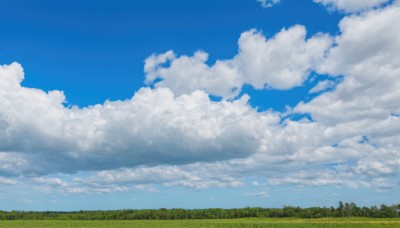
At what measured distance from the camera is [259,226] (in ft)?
282

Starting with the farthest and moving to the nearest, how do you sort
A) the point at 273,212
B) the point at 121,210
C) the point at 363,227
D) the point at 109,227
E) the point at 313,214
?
the point at 121,210 < the point at 273,212 < the point at 313,214 < the point at 109,227 < the point at 363,227

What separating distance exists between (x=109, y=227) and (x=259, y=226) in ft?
111

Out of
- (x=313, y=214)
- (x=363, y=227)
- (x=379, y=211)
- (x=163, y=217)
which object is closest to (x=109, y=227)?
(x=363, y=227)

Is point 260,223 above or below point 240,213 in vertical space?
below

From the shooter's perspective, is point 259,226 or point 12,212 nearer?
point 259,226

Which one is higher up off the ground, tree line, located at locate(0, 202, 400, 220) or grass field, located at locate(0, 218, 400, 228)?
tree line, located at locate(0, 202, 400, 220)

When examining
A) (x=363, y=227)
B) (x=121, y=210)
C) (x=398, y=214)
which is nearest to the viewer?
(x=363, y=227)

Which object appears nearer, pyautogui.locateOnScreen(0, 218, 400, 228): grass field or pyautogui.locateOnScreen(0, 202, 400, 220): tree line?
pyautogui.locateOnScreen(0, 218, 400, 228): grass field

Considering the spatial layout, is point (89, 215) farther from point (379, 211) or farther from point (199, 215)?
point (379, 211)

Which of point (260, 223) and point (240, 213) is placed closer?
point (260, 223)

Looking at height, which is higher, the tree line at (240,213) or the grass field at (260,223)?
the tree line at (240,213)

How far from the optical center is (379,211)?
12650 cm

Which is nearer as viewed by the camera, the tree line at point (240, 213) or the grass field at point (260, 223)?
the grass field at point (260, 223)

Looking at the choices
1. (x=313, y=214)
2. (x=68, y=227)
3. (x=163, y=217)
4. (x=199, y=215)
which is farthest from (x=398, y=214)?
(x=68, y=227)
